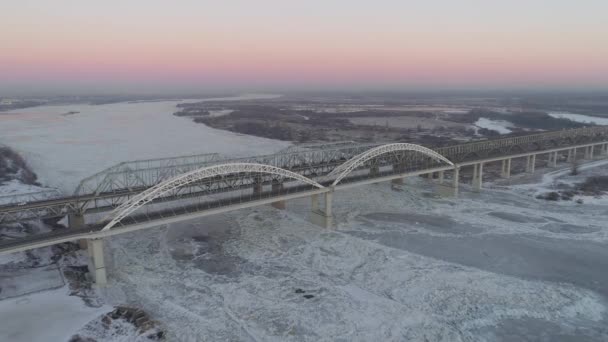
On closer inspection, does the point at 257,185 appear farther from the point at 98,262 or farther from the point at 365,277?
the point at 98,262

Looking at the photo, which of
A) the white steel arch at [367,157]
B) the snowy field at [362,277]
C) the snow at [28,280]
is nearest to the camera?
the snowy field at [362,277]

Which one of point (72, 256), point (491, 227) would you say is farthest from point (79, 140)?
point (491, 227)

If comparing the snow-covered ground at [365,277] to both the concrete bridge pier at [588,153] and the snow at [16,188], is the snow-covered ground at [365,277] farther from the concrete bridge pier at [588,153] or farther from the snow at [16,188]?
the concrete bridge pier at [588,153]

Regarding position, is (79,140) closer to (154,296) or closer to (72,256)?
(72,256)

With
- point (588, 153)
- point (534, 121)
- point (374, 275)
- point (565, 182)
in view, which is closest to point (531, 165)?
point (565, 182)

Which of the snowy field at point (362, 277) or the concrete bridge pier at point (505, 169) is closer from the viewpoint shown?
the snowy field at point (362, 277)

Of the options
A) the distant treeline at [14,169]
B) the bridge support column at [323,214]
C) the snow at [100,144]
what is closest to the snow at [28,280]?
the bridge support column at [323,214]
